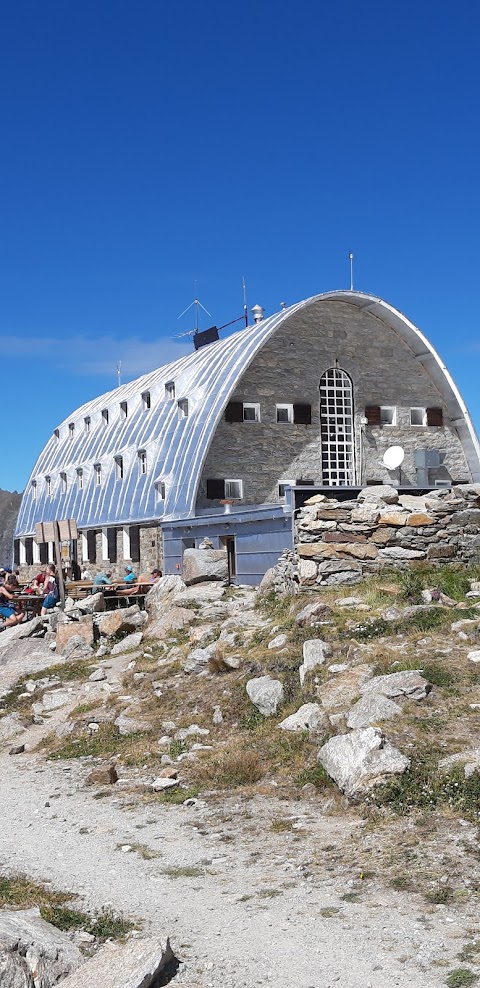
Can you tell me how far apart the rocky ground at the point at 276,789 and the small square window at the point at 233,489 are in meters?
14.2

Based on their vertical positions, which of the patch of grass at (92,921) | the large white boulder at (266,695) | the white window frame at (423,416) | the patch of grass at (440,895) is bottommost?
the patch of grass at (92,921)

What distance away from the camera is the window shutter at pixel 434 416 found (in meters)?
35.8

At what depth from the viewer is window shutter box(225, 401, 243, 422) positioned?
1282 inches

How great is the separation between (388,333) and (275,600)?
20.0 meters

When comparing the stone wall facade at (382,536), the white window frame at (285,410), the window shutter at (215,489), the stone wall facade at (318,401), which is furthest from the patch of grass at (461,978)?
the white window frame at (285,410)

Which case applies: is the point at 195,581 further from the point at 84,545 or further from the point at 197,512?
the point at 84,545

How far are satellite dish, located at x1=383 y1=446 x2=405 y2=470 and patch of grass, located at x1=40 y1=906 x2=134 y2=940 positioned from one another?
88.2 ft

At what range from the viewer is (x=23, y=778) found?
1251cm

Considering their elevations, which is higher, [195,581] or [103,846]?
[195,581]

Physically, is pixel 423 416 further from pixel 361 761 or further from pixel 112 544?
pixel 361 761

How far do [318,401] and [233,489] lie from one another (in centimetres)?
490

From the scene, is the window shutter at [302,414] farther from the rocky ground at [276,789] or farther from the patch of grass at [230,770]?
the patch of grass at [230,770]

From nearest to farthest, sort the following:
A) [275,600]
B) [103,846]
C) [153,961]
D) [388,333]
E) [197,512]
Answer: [153,961], [103,846], [275,600], [197,512], [388,333]

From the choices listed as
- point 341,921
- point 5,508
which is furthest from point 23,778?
point 5,508
